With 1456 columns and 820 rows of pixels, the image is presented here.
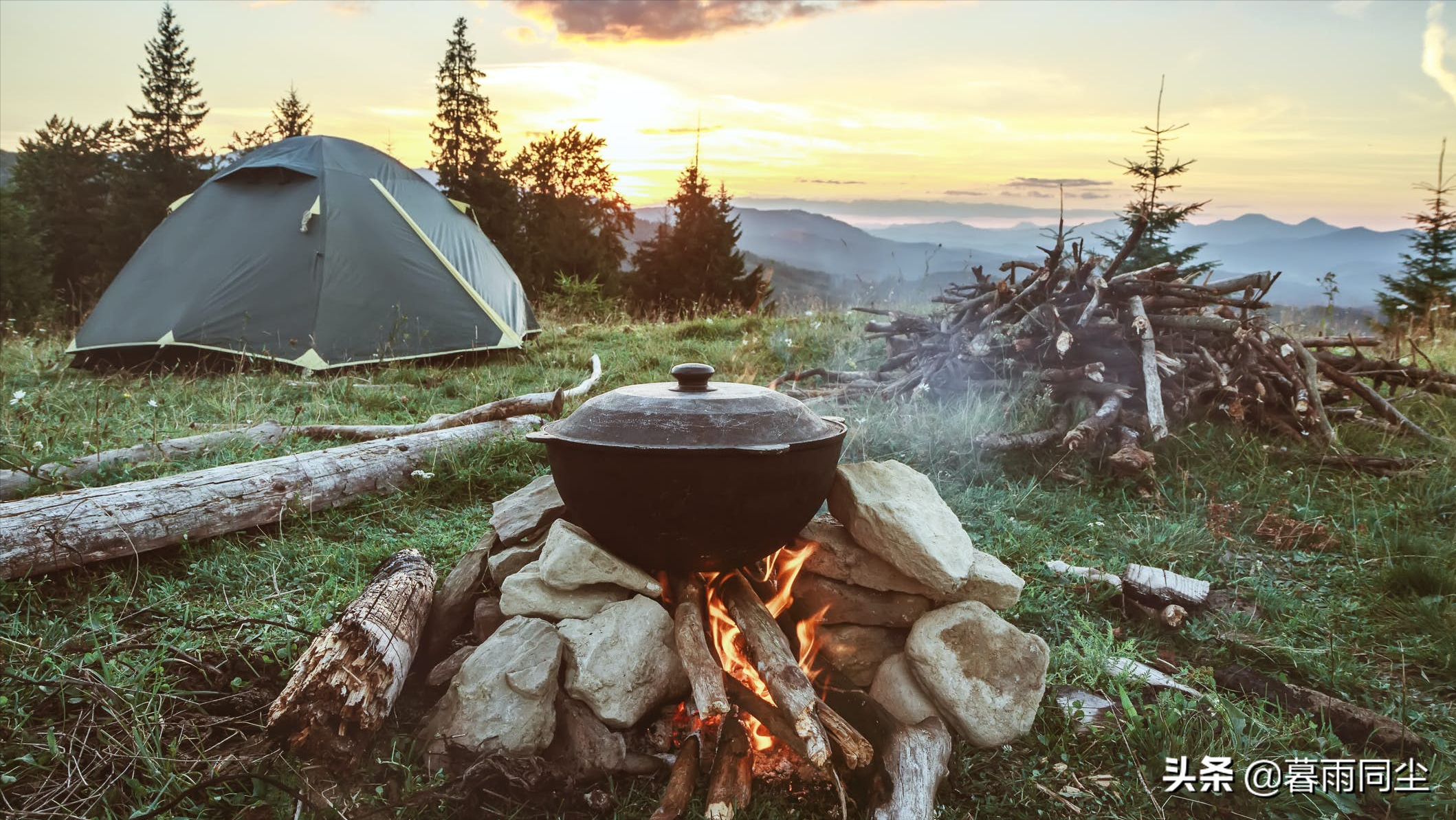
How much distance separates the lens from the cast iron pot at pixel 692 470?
2254 millimetres

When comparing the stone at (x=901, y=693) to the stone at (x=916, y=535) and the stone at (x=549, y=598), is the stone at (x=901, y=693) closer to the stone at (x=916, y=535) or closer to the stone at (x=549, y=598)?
the stone at (x=916, y=535)

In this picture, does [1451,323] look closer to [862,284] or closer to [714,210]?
[862,284]

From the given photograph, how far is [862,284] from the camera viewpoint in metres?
9.90

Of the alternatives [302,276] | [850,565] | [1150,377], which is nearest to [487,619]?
[850,565]

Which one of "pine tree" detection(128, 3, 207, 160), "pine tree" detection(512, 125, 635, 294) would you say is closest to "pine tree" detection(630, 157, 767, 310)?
"pine tree" detection(512, 125, 635, 294)

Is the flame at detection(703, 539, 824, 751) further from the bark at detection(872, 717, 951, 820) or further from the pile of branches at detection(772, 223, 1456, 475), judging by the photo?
the pile of branches at detection(772, 223, 1456, 475)

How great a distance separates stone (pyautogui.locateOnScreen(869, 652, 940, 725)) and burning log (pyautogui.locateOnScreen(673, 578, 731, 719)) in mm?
603

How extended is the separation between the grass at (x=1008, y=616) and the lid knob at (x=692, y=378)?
3.89 ft

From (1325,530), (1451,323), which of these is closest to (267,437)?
(1325,530)

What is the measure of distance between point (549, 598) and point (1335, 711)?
101 inches

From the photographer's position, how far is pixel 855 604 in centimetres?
269

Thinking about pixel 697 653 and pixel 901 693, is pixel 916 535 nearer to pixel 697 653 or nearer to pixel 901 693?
pixel 901 693

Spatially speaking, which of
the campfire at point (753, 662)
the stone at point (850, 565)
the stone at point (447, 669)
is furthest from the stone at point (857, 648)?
the stone at point (447, 669)

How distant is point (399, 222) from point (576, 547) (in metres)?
7.09
